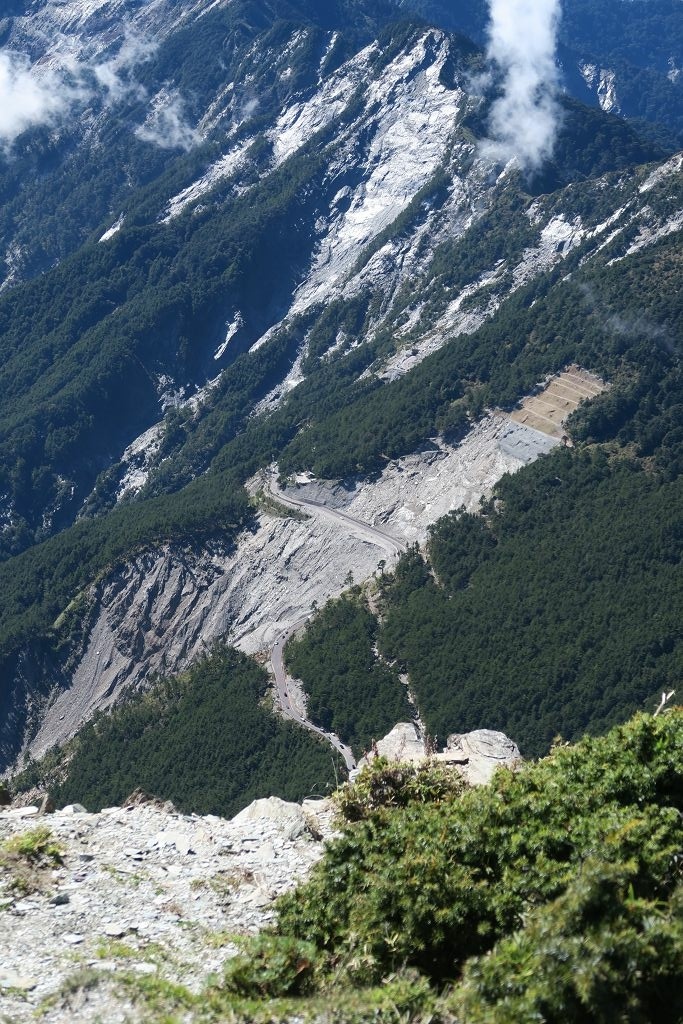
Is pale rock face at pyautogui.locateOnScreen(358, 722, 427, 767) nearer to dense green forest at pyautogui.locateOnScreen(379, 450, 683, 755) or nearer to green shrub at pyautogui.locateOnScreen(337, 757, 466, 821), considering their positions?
green shrub at pyautogui.locateOnScreen(337, 757, 466, 821)

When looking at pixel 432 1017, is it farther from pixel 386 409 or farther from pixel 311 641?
pixel 386 409

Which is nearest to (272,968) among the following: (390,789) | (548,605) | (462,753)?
(390,789)

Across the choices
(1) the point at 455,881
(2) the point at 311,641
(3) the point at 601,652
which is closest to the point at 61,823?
(1) the point at 455,881

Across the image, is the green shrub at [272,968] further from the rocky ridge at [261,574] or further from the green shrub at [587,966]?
the rocky ridge at [261,574]

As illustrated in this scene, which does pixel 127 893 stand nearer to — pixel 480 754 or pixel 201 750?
pixel 480 754

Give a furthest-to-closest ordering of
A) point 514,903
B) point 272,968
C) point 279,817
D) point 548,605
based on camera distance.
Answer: point 548,605 → point 279,817 → point 514,903 → point 272,968

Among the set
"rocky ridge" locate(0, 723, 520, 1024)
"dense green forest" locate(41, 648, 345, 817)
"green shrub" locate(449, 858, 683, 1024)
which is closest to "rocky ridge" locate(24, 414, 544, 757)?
"dense green forest" locate(41, 648, 345, 817)
